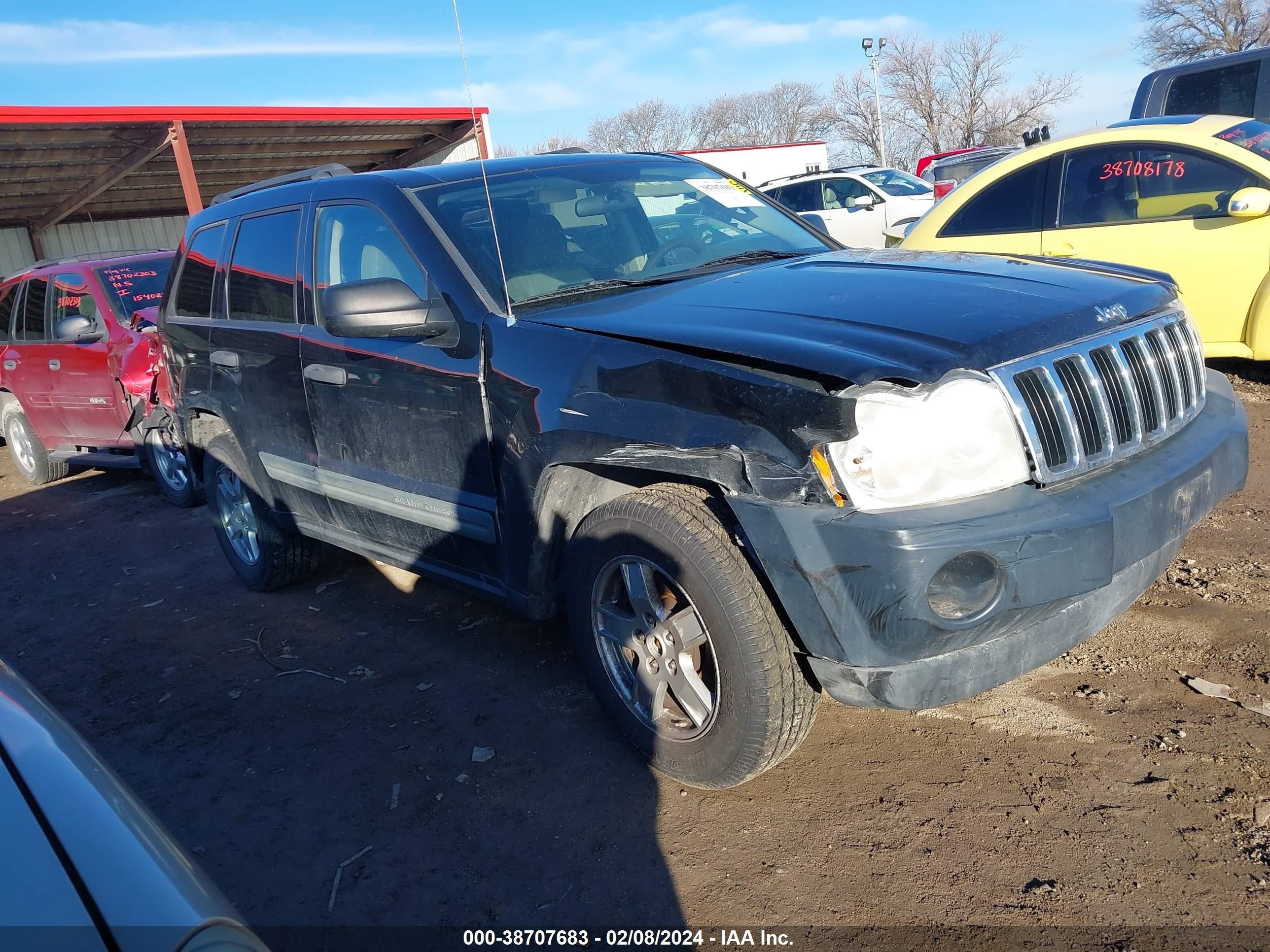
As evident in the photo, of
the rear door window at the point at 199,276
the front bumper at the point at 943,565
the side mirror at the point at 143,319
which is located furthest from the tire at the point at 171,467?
the front bumper at the point at 943,565

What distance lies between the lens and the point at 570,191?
369cm

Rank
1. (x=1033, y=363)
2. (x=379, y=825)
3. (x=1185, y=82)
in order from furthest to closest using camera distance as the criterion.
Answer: (x=1185, y=82)
(x=379, y=825)
(x=1033, y=363)

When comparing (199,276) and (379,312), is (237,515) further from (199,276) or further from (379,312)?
(379,312)

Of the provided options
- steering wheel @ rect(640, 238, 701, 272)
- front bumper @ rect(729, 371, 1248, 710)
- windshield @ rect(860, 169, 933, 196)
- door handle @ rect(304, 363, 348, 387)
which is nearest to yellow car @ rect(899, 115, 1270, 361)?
steering wheel @ rect(640, 238, 701, 272)

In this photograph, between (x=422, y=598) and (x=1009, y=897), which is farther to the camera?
(x=422, y=598)

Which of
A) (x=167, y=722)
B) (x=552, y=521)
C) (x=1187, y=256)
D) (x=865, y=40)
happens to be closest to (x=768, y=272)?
(x=552, y=521)

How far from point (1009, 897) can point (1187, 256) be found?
15.5 ft

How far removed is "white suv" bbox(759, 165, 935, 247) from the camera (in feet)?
44.7

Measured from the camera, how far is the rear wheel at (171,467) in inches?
284

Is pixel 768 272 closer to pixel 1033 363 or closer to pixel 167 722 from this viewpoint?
pixel 1033 363

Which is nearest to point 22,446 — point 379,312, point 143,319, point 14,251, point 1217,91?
point 143,319

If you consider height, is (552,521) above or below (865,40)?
below

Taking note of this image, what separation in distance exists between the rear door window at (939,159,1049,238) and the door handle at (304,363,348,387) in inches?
180

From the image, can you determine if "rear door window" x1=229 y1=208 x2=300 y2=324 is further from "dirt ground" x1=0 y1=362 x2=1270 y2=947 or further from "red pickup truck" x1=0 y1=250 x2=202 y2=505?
"red pickup truck" x1=0 y1=250 x2=202 y2=505
